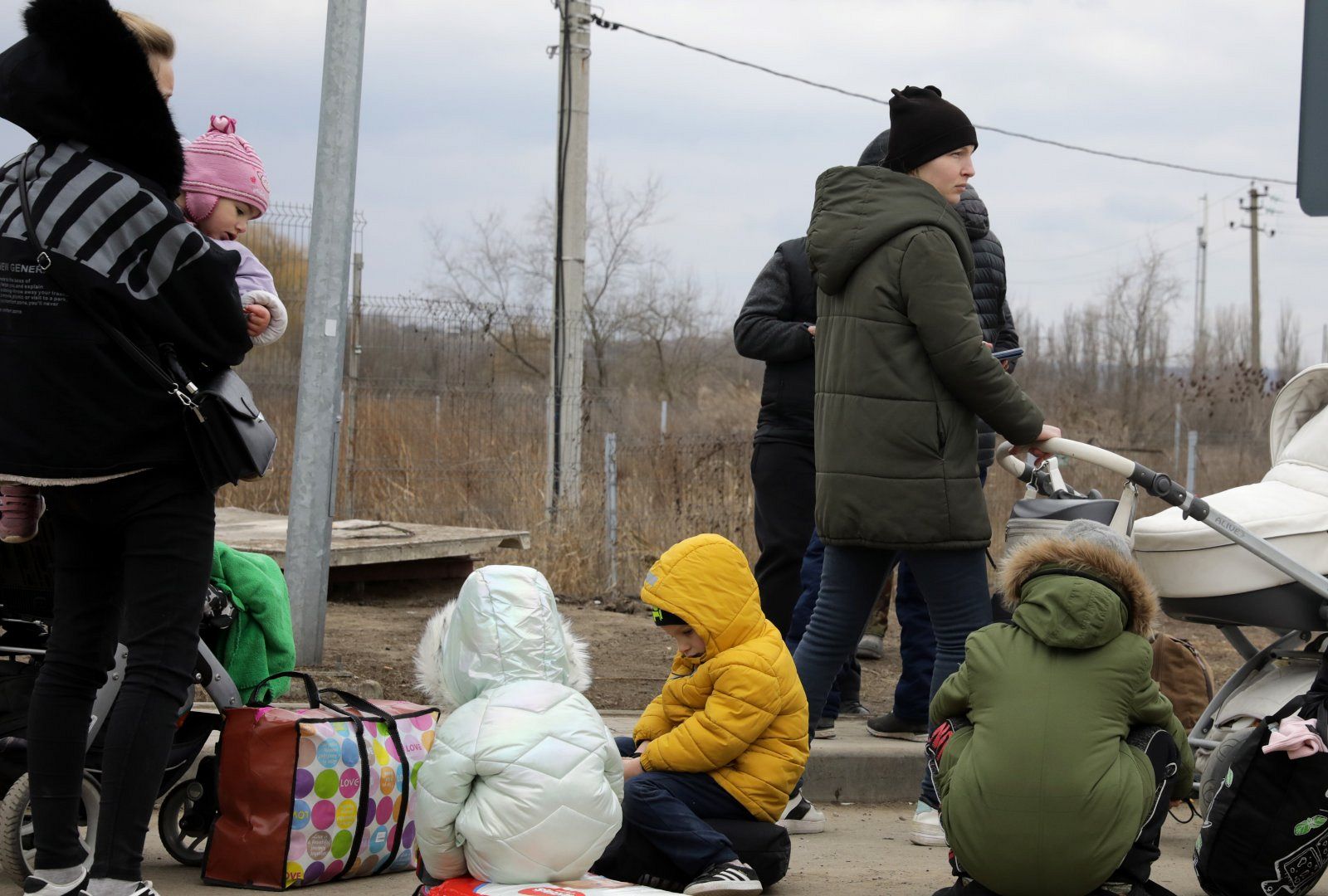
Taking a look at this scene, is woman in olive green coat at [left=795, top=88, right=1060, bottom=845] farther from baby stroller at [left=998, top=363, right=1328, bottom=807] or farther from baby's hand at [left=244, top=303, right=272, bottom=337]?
baby's hand at [left=244, top=303, right=272, bottom=337]

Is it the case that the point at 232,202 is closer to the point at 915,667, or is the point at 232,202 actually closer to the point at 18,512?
the point at 18,512

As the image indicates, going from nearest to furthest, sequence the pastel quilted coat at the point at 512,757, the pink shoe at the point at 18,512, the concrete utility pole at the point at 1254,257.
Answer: the pastel quilted coat at the point at 512,757, the pink shoe at the point at 18,512, the concrete utility pole at the point at 1254,257

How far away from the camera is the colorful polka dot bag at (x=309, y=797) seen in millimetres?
3463

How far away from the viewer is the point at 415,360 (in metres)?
11.3

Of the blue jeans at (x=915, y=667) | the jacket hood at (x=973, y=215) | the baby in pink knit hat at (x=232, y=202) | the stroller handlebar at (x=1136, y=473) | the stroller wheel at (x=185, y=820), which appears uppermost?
the jacket hood at (x=973, y=215)

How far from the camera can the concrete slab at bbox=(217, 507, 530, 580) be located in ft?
25.9

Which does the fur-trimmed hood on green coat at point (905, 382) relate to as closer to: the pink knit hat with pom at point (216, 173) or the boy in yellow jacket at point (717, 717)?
the boy in yellow jacket at point (717, 717)

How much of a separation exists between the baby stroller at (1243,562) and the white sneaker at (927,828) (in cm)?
75

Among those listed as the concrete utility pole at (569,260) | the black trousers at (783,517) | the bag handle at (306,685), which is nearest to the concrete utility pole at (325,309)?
the black trousers at (783,517)

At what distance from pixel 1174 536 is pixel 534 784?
219 cm

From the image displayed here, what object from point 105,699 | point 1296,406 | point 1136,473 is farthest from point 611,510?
point 105,699

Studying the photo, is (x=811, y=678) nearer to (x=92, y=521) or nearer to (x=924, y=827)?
(x=924, y=827)

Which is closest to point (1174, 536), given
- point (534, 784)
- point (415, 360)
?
point (534, 784)

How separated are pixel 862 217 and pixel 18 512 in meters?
2.35
